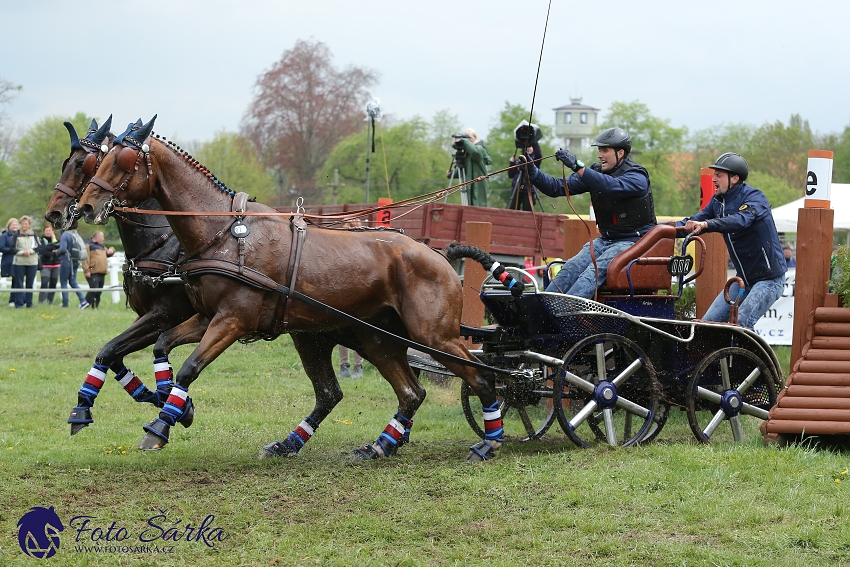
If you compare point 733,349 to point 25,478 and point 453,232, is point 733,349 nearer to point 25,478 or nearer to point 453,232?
point 25,478

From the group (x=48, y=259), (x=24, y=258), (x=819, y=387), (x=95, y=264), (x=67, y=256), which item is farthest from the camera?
(x=95, y=264)

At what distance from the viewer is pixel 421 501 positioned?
579 centimetres

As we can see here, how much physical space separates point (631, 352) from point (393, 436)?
1890 mm

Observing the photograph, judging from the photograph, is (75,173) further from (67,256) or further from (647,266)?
(67,256)

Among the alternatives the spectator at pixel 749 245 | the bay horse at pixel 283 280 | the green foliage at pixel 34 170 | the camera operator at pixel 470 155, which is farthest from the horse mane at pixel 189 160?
the green foliage at pixel 34 170

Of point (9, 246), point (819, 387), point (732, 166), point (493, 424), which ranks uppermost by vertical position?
point (732, 166)

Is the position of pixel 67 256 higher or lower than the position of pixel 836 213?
lower

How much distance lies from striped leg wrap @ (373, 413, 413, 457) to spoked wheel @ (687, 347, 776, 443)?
6.94 ft

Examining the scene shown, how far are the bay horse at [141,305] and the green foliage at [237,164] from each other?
3798 centimetres

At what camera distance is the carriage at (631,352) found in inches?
284

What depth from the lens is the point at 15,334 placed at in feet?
51.9

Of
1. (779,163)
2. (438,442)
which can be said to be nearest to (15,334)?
(438,442)

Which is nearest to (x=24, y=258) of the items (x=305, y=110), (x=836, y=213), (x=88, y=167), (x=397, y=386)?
(x=88, y=167)

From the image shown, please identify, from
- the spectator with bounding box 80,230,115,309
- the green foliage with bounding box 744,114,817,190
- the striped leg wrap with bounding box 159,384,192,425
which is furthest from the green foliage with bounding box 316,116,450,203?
the striped leg wrap with bounding box 159,384,192,425
